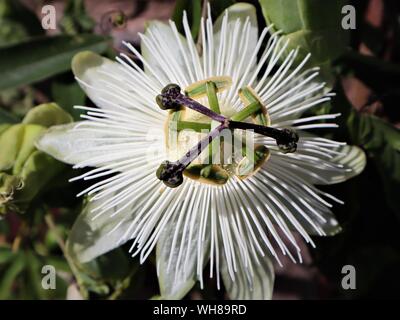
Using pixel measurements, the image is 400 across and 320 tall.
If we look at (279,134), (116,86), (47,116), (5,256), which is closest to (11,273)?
(5,256)

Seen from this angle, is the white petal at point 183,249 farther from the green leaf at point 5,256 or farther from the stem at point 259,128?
the green leaf at point 5,256

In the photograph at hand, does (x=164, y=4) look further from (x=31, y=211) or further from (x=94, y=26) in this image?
(x=31, y=211)

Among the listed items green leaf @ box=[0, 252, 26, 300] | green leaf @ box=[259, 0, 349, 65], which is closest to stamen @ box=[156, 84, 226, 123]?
green leaf @ box=[259, 0, 349, 65]

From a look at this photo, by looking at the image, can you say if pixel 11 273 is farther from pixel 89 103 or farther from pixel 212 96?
pixel 212 96

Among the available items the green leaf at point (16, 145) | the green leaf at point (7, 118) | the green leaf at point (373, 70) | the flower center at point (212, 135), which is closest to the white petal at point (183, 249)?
the flower center at point (212, 135)

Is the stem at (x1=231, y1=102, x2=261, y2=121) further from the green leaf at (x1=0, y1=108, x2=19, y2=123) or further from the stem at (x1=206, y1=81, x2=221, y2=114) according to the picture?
the green leaf at (x1=0, y1=108, x2=19, y2=123)
